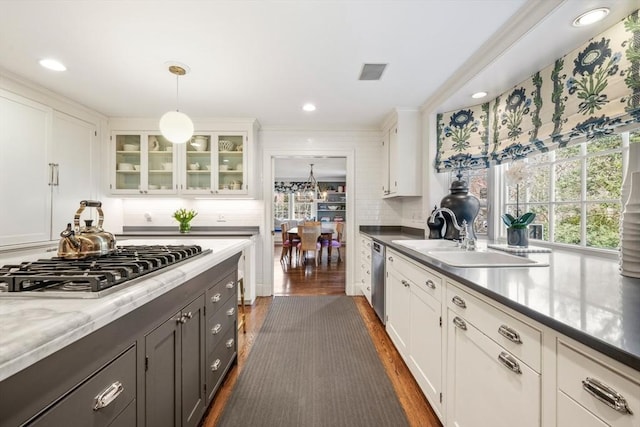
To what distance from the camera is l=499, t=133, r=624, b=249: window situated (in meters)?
1.63

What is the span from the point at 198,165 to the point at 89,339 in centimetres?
323

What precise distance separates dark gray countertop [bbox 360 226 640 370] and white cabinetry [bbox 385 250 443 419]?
0.72 ft

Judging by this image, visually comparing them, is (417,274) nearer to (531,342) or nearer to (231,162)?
(531,342)

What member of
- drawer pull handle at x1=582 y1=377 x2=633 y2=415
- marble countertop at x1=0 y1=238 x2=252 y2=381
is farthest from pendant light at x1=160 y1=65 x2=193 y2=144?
drawer pull handle at x1=582 y1=377 x2=633 y2=415

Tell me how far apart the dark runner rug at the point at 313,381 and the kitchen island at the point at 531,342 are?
37 cm

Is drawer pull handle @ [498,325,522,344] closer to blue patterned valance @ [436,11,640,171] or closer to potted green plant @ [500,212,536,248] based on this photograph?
potted green plant @ [500,212,536,248]

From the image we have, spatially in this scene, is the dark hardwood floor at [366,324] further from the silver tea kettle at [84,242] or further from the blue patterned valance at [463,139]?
the blue patterned valance at [463,139]

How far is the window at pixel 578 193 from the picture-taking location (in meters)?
1.63

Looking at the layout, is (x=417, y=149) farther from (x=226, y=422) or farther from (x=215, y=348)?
(x=226, y=422)

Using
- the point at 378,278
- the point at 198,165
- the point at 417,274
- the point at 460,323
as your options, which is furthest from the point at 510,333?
the point at 198,165

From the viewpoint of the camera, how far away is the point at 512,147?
2.21 metres

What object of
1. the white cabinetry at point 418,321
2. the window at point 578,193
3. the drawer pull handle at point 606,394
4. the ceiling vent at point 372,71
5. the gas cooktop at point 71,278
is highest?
the ceiling vent at point 372,71

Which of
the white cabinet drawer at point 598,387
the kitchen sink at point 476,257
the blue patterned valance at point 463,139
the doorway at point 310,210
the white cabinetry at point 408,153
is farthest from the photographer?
the doorway at point 310,210

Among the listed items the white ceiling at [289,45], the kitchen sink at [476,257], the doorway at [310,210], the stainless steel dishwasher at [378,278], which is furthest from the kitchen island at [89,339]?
the doorway at [310,210]
